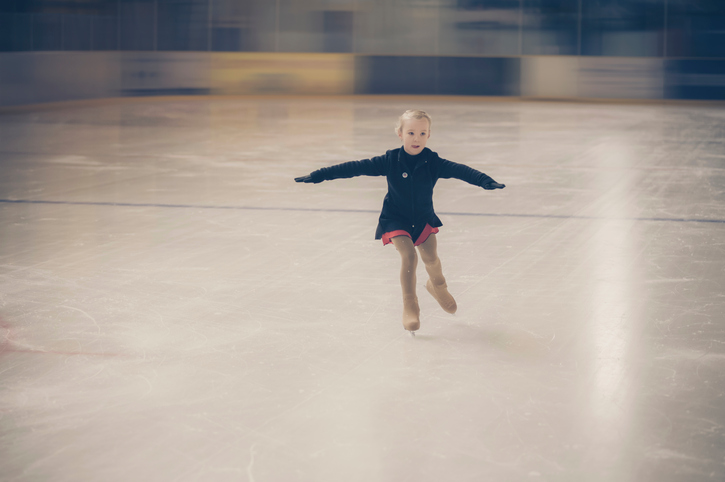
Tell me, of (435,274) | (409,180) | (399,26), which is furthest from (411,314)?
(399,26)

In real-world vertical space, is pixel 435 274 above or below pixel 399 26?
below

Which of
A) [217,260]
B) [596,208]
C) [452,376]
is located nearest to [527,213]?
[596,208]

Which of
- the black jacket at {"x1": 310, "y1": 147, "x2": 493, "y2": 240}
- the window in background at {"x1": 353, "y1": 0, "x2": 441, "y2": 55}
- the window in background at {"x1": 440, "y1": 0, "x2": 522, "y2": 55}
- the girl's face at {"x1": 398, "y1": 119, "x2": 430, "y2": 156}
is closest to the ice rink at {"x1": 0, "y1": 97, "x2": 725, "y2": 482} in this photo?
the black jacket at {"x1": 310, "y1": 147, "x2": 493, "y2": 240}

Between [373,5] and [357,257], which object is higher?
[373,5]

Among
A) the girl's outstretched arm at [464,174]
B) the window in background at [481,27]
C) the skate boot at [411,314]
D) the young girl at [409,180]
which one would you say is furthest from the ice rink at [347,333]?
the window in background at [481,27]

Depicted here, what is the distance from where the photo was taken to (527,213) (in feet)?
26.1

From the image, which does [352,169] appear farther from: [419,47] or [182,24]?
[182,24]

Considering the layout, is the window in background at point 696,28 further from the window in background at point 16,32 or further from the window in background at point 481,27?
the window in background at point 16,32

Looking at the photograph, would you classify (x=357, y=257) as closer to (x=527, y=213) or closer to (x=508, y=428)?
(x=527, y=213)

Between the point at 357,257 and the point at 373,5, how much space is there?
62.2 ft

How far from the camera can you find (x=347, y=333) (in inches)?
178

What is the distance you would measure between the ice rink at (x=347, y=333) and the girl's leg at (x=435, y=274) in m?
0.08

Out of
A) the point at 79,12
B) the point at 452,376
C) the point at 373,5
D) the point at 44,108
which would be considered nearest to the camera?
the point at 452,376

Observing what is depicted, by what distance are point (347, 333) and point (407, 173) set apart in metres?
0.82
